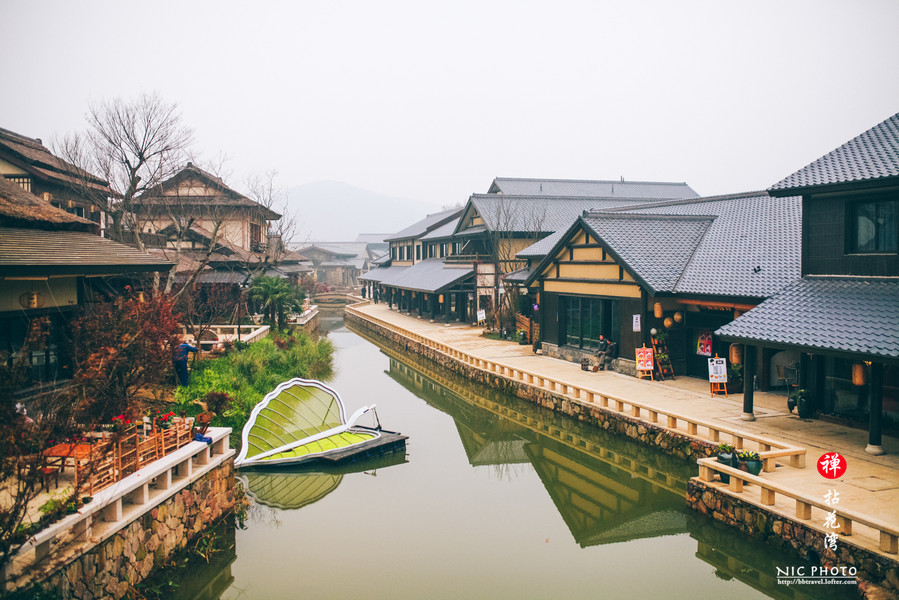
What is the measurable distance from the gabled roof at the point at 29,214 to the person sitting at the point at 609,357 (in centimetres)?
1344

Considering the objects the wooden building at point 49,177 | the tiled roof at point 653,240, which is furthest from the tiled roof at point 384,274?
the tiled roof at point 653,240

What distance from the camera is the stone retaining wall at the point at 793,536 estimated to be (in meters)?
6.52

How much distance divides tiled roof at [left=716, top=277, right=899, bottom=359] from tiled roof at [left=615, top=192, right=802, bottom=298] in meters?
1.97

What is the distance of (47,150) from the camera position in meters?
21.7

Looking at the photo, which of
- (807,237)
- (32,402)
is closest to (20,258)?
(32,402)

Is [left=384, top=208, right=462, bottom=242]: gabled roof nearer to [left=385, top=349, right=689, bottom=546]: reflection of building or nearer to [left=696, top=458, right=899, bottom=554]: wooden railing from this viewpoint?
[left=385, top=349, right=689, bottom=546]: reflection of building

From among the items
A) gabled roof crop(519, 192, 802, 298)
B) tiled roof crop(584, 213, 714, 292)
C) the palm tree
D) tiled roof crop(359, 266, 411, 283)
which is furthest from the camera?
tiled roof crop(359, 266, 411, 283)

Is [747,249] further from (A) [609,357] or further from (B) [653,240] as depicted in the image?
(A) [609,357]

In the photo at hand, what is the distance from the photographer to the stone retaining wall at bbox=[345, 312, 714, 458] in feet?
37.4

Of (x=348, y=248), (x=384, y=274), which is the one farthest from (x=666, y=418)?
(x=348, y=248)

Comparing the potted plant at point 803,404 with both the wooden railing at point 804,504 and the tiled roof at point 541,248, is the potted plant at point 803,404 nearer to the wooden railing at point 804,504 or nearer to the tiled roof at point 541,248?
the wooden railing at point 804,504

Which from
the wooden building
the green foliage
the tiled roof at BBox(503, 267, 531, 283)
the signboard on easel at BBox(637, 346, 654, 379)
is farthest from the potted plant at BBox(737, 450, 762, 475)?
the wooden building

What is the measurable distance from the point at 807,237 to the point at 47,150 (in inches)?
937

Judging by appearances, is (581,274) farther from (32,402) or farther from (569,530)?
(32,402)
